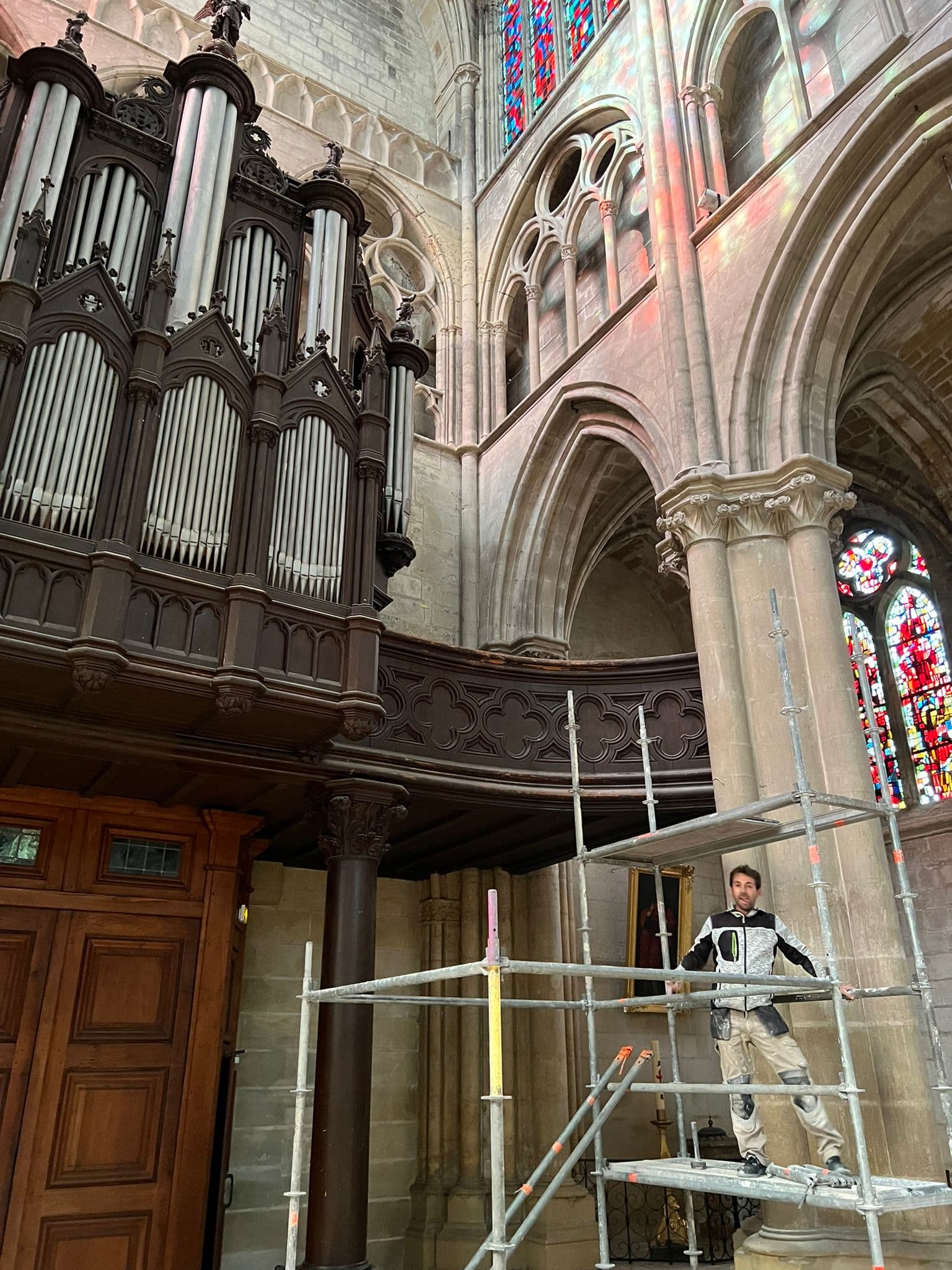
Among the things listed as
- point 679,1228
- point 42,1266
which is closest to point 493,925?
point 42,1266

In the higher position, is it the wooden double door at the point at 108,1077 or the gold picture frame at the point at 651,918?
the gold picture frame at the point at 651,918

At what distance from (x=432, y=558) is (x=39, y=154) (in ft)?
21.5

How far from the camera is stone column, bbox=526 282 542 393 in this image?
13.0 meters

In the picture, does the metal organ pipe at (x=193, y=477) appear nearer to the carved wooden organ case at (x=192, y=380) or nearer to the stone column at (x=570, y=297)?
the carved wooden organ case at (x=192, y=380)

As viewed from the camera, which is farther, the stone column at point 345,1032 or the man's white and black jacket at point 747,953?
the stone column at point 345,1032

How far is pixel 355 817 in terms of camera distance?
733 cm

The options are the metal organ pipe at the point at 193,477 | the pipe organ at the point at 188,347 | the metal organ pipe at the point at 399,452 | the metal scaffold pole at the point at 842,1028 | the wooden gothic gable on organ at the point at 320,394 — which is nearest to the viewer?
the metal scaffold pole at the point at 842,1028

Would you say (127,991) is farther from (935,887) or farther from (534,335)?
(534,335)

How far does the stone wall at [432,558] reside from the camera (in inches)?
480

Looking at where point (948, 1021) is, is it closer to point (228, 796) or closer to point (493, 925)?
point (228, 796)

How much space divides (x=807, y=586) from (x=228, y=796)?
5.04 m

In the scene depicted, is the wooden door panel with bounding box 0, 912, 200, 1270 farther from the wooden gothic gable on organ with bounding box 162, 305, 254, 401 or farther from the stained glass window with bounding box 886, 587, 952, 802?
the stained glass window with bounding box 886, 587, 952, 802

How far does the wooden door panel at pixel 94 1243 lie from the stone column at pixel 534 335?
9.90m

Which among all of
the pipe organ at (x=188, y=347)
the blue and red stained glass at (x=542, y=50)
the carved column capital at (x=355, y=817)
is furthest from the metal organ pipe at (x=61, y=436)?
the blue and red stained glass at (x=542, y=50)
